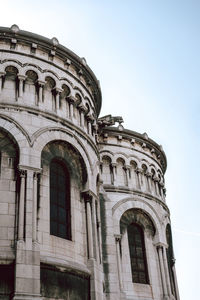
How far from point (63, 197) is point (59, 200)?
368 mm

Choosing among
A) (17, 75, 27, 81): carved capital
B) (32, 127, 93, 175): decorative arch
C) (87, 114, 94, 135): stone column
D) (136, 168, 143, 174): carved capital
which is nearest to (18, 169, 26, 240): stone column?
(32, 127, 93, 175): decorative arch

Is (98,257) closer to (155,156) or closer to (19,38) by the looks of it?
(19,38)

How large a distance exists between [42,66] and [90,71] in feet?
11.9

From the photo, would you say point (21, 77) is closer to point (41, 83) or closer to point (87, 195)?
point (41, 83)

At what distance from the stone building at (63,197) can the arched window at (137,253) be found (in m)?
0.06

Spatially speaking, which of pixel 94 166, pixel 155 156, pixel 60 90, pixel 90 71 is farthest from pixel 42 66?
pixel 155 156

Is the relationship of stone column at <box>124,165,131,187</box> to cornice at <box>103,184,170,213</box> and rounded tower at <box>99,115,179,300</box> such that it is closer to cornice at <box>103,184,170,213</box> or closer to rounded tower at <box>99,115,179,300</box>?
rounded tower at <box>99,115,179,300</box>

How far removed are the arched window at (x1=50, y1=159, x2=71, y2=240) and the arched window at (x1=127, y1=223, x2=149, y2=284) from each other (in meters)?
8.18

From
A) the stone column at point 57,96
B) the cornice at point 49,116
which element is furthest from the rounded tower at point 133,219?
the stone column at point 57,96

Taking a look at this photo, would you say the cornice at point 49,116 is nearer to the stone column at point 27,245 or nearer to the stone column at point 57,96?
the stone column at point 57,96

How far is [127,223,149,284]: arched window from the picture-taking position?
23759 millimetres

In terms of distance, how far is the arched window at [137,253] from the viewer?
23.8m

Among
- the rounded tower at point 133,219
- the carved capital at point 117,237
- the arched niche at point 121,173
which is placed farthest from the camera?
the arched niche at point 121,173

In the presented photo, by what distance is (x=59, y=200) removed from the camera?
56.6 ft
